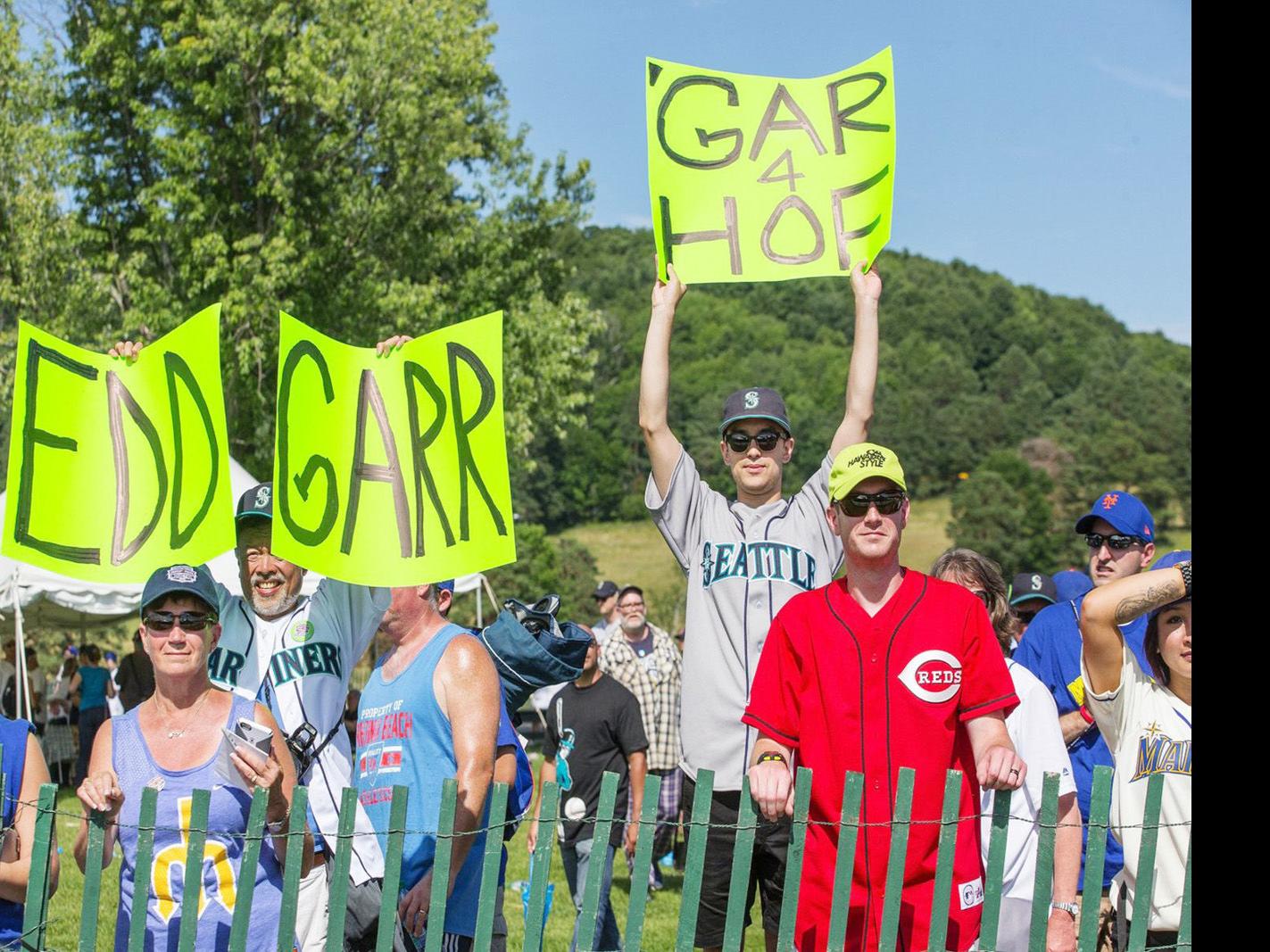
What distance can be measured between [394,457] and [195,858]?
1.54 m

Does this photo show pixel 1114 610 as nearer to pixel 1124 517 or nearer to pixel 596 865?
pixel 596 865

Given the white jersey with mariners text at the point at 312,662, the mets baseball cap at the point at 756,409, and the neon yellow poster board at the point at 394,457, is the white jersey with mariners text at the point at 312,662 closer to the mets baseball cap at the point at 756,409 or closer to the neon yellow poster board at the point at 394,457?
the neon yellow poster board at the point at 394,457

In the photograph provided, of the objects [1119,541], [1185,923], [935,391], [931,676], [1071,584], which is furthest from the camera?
[935,391]

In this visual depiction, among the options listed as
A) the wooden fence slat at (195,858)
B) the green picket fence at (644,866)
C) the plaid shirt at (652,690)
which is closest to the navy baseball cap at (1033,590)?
the plaid shirt at (652,690)

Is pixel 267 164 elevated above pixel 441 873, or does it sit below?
above

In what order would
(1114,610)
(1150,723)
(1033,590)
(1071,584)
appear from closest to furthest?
(1114,610), (1150,723), (1071,584), (1033,590)

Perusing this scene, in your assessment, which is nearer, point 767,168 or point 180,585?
point 180,585

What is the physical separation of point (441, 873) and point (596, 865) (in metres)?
0.39

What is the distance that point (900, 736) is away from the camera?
3.70m

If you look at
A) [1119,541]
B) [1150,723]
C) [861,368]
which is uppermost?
[861,368]

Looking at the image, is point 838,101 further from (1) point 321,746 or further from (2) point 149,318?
(2) point 149,318

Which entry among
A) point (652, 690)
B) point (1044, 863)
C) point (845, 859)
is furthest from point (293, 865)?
point (652, 690)

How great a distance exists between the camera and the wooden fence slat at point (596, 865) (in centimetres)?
366

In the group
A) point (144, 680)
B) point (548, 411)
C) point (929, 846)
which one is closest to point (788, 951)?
point (929, 846)
